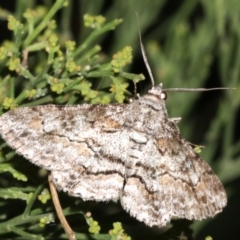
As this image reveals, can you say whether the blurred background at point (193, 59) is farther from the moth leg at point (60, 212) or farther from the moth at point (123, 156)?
the moth leg at point (60, 212)

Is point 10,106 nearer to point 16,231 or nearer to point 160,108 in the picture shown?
point 16,231

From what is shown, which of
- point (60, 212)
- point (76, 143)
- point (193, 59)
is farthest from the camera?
point (193, 59)

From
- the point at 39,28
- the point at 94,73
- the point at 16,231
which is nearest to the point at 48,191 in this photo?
the point at 16,231

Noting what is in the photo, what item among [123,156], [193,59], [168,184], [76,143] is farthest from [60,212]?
[193,59]

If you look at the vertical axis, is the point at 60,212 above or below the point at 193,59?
below

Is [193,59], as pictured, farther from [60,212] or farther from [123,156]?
[60,212]

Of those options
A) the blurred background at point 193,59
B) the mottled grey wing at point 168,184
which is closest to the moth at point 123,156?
the mottled grey wing at point 168,184
